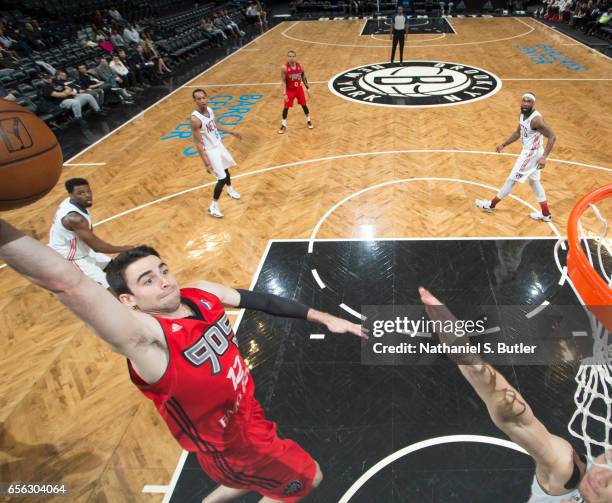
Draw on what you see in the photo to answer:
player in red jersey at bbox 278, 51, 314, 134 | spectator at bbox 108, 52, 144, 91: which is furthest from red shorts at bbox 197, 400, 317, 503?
spectator at bbox 108, 52, 144, 91

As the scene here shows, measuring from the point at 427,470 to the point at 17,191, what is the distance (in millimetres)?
3373

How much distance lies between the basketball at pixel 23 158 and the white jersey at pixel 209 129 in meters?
4.32

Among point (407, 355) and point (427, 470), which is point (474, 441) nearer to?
point (427, 470)

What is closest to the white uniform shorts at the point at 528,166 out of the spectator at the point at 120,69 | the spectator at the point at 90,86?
the spectator at the point at 90,86

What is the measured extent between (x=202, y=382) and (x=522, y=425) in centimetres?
289

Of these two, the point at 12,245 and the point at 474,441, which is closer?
the point at 12,245

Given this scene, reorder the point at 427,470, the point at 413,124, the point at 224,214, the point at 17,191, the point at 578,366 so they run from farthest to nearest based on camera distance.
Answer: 1. the point at 413,124
2. the point at 224,214
3. the point at 578,366
4. the point at 427,470
5. the point at 17,191

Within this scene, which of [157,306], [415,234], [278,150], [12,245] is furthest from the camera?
[278,150]

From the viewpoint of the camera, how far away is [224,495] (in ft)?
10.4

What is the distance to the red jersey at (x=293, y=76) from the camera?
9469 millimetres

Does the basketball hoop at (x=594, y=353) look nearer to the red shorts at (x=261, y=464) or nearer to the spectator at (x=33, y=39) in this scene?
the red shorts at (x=261, y=464)

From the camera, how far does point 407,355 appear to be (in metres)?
4.30

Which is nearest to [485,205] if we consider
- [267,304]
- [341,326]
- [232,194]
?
[232,194]

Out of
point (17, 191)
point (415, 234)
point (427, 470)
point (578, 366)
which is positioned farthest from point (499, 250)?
point (17, 191)
